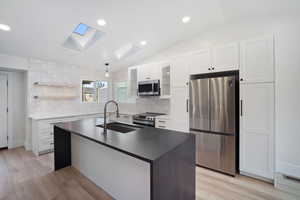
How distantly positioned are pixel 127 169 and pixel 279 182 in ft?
7.59

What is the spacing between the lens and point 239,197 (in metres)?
1.92

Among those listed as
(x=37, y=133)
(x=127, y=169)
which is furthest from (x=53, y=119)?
(x=127, y=169)

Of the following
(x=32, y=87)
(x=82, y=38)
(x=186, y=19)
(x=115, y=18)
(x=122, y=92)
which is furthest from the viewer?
(x=122, y=92)

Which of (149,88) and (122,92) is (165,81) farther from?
(122,92)

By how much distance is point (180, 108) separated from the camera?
10.3 feet

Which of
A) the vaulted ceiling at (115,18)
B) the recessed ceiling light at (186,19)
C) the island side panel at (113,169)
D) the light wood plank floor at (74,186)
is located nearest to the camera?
the island side panel at (113,169)

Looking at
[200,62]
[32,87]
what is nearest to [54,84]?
[32,87]

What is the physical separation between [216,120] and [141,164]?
1.71 meters

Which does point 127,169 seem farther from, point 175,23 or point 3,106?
point 3,106

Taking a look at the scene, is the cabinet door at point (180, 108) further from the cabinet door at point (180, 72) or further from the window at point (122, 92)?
the window at point (122, 92)

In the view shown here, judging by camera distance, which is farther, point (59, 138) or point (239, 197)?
point (59, 138)

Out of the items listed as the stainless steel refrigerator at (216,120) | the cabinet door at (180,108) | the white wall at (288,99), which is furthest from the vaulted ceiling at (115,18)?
the cabinet door at (180,108)

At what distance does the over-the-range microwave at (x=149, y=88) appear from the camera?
3.69 meters

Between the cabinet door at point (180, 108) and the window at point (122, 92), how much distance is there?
206cm
